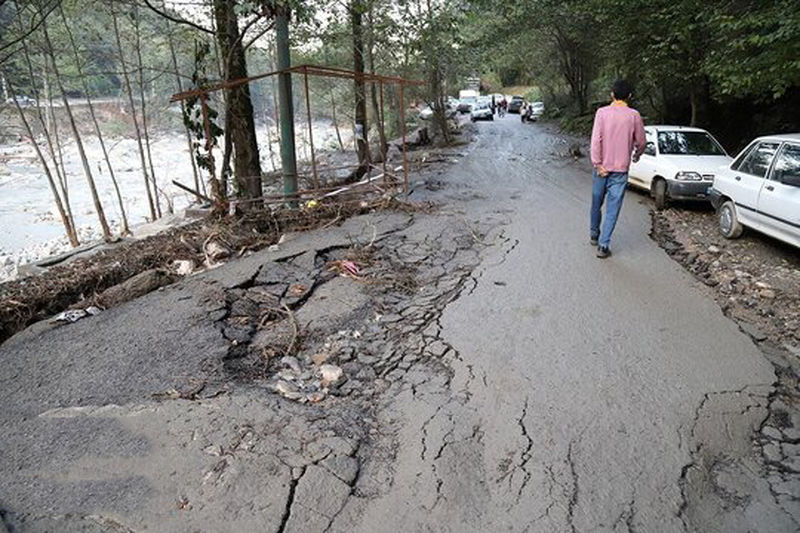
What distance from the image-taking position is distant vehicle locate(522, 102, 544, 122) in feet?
109

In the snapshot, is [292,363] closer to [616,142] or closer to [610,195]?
[610,195]

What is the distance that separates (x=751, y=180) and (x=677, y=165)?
2034mm

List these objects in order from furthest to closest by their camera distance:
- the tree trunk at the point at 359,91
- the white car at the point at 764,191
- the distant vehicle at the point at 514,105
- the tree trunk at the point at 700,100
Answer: the distant vehicle at the point at 514,105 < the tree trunk at the point at 359,91 < the tree trunk at the point at 700,100 < the white car at the point at 764,191

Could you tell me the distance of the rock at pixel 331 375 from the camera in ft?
12.0

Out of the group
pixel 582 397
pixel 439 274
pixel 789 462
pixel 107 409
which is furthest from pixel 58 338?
pixel 789 462

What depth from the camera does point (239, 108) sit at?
830 cm

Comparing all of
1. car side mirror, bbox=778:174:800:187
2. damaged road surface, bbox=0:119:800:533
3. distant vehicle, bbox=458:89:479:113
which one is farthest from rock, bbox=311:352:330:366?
distant vehicle, bbox=458:89:479:113

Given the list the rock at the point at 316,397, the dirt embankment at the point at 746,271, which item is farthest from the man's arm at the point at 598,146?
the rock at the point at 316,397

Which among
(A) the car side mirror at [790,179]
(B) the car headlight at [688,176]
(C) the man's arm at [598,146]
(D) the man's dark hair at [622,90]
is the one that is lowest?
(B) the car headlight at [688,176]

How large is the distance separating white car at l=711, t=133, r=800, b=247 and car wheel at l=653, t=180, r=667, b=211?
1.20 metres

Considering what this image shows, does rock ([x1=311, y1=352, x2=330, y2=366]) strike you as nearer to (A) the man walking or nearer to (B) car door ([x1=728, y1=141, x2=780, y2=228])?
(A) the man walking

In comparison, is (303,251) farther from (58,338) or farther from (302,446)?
(302,446)

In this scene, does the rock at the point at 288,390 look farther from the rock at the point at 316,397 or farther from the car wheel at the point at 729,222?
the car wheel at the point at 729,222

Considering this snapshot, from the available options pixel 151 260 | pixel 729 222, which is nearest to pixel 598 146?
pixel 729 222
